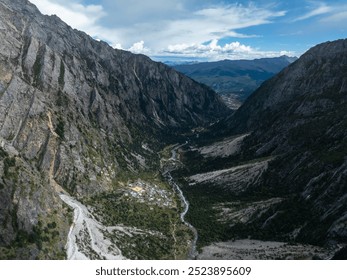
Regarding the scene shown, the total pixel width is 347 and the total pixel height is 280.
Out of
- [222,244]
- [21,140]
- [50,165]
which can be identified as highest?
[21,140]

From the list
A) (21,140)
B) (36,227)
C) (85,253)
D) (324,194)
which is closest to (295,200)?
(324,194)

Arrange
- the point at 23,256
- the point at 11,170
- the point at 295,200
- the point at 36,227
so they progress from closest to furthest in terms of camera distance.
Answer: the point at 23,256 → the point at 36,227 → the point at 11,170 → the point at 295,200

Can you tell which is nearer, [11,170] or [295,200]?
[11,170]

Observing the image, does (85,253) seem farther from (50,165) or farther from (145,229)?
(50,165)

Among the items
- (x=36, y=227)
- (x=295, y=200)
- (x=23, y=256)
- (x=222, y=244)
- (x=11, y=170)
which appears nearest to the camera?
(x=23, y=256)

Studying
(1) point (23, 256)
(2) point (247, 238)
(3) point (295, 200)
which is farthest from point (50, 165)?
(3) point (295, 200)

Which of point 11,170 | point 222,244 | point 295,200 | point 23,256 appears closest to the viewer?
point 23,256

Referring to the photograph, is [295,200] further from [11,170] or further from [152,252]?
[11,170]

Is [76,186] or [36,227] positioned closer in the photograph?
[36,227]

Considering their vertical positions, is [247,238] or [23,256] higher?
[23,256]
